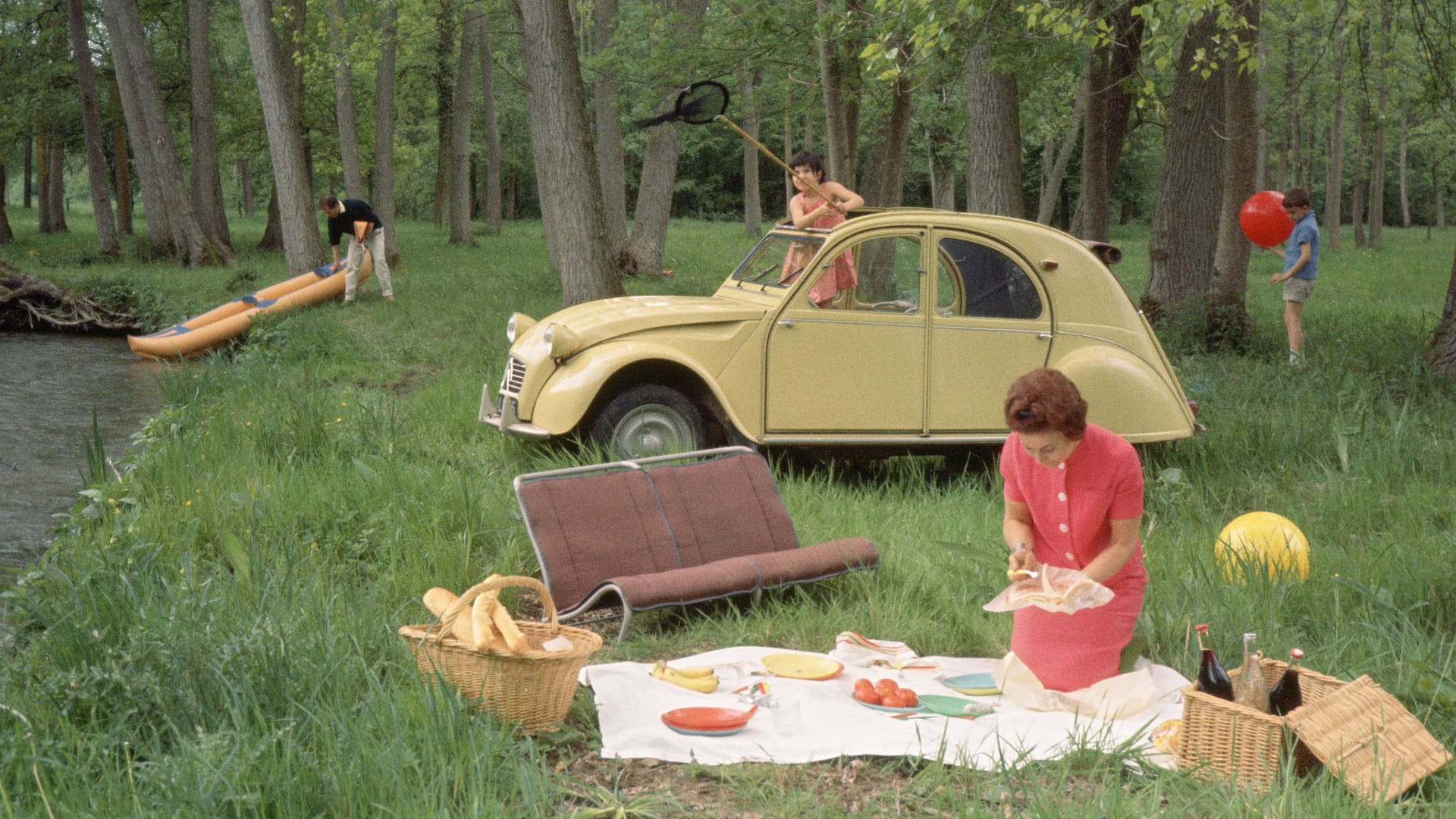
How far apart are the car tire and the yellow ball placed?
121 inches

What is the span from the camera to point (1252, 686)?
397 cm

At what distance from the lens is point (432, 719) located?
3.73 metres

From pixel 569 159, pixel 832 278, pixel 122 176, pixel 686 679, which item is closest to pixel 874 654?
pixel 686 679

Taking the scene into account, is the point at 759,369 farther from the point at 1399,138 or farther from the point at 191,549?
the point at 1399,138

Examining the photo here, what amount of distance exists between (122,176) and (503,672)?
32.6 m

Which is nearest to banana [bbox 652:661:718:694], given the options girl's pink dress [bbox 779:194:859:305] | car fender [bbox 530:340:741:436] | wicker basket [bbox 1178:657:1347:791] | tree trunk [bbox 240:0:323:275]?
wicker basket [bbox 1178:657:1347:791]

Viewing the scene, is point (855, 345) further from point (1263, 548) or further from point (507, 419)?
point (1263, 548)

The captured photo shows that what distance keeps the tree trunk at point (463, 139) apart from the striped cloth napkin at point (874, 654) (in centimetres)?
2091

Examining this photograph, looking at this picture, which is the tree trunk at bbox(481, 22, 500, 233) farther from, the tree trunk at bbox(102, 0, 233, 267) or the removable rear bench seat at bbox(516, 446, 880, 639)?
the removable rear bench seat at bbox(516, 446, 880, 639)

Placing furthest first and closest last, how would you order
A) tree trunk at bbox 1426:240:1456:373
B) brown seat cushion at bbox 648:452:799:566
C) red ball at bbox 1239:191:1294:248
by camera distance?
red ball at bbox 1239:191:1294:248, tree trunk at bbox 1426:240:1456:373, brown seat cushion at bbox 648:452:799:566

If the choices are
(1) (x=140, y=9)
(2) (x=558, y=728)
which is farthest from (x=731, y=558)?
(1) (x=140, y=9)

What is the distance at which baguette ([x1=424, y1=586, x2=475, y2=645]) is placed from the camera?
4.20 meters

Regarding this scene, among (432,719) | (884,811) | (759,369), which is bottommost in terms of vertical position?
(884,811)

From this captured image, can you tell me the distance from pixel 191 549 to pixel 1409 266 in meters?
27.1
